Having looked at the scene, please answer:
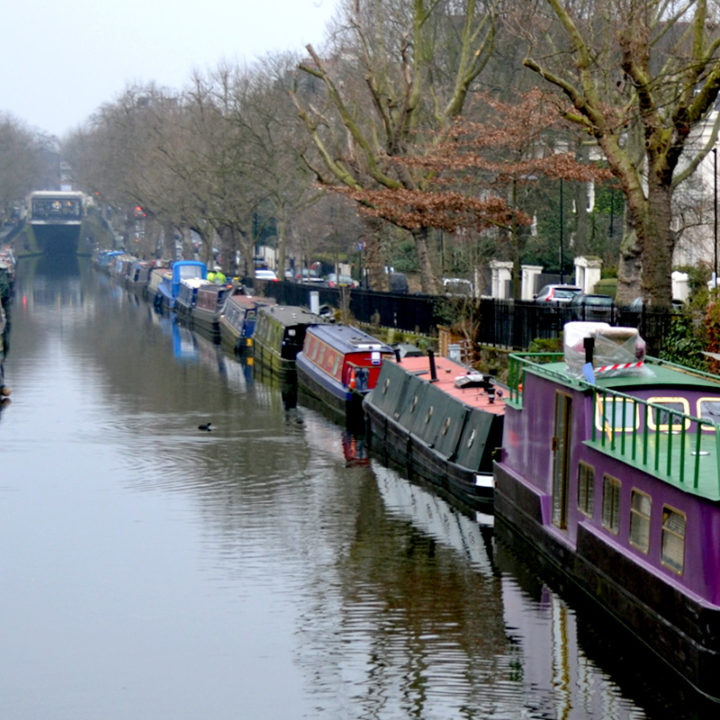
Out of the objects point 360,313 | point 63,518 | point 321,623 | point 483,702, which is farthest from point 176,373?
point 483,702

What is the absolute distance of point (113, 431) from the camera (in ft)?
126

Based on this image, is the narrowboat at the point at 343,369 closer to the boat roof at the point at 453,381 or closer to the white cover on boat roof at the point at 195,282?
the boat roof at the point at 453,381

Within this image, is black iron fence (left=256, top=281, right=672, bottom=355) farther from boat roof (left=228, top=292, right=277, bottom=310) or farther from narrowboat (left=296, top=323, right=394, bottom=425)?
boat roof (left=228, top=292, right=277, bottom=310)

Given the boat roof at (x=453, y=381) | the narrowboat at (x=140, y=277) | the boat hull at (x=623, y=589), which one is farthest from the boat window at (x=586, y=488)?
the narrowboat at (x=140, y=277)

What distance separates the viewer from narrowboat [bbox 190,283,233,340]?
2699 inches

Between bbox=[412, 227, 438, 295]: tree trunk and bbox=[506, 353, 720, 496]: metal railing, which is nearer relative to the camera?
bbox=[506, 353, 720, 496]: metal railing

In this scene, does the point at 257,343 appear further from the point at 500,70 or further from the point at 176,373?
the point at 500,70

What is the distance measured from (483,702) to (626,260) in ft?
100

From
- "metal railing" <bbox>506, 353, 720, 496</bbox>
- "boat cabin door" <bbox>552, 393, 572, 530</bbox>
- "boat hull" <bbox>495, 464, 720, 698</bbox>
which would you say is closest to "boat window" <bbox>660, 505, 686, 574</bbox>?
"boat hull" <bbox>495, 464, 720, 698</bbox>

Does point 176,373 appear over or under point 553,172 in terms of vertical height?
under

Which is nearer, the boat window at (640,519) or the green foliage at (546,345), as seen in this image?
the boat window at (640,519)

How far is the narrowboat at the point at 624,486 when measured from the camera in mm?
16609

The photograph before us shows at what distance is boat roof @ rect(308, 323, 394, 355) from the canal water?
7.67ft

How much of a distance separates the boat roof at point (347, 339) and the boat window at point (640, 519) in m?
20.3
